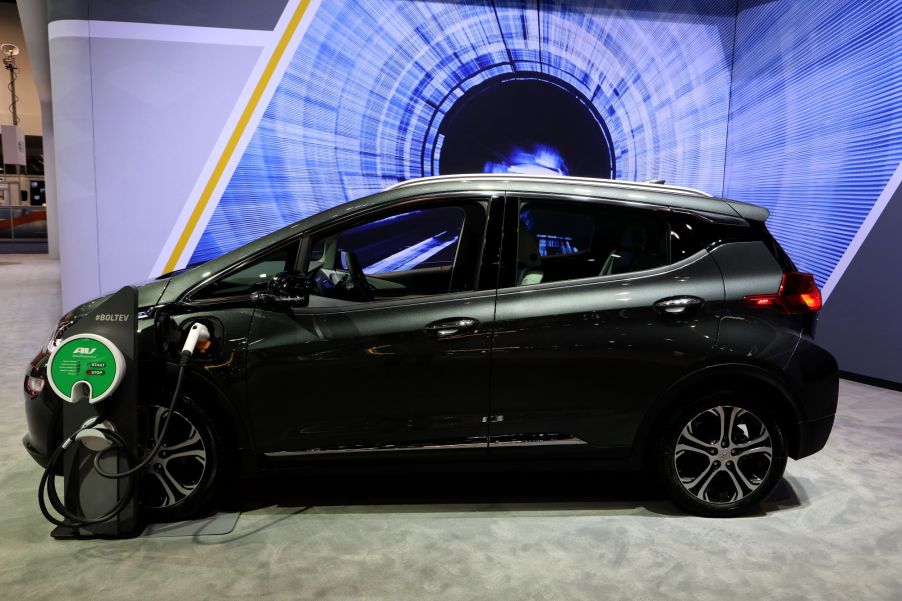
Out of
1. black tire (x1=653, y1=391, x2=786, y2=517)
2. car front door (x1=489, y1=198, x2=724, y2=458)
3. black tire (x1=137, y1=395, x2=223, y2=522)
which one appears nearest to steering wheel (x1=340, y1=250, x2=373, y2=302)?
car front door (x1=489, y1=198, x2=724, y2=458)

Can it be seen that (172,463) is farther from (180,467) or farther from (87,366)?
(87,366)

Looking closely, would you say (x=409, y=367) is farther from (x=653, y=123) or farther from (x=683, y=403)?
(x=653, y=123)

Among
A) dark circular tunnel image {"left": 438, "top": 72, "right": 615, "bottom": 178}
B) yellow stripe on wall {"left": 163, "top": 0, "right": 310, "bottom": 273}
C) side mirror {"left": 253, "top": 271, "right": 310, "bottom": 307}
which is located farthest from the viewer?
dark circular tunnel image {"left": 438, "top": 72, "right": 615, "bottom": 178}

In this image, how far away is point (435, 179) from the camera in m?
2.93

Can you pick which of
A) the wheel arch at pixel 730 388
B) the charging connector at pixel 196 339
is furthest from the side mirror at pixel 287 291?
the wheel arch at pixel 730 388

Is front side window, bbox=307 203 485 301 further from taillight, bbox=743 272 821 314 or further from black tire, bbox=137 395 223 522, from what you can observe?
taillight, bbox=743 272 821 314

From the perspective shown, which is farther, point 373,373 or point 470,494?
point 470,494

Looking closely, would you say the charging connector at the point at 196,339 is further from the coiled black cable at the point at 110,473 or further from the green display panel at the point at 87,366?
the green display panel at the point at 87,366

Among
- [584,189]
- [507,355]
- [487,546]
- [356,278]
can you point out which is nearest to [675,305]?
[584,189]

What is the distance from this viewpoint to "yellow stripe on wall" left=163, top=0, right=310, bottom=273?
17.7 feet

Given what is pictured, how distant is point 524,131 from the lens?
6215mm

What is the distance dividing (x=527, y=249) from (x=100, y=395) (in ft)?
5.77

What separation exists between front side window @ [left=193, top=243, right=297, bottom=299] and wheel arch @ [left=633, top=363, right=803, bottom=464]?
165cm

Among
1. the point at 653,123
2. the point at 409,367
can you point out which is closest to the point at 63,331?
the point at 409,367
